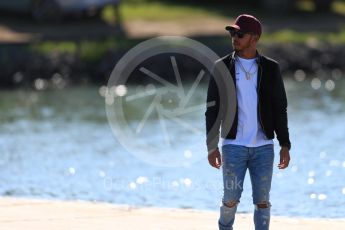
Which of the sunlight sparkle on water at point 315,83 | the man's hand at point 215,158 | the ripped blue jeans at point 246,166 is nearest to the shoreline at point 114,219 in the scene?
the ripped blue jeans at point 246,166

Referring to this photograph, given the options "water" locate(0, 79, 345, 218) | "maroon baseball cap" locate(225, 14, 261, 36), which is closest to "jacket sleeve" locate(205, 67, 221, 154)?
"maroon baseball cap" locate(225, 14, 261, 36)

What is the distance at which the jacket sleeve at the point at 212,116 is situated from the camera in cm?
815

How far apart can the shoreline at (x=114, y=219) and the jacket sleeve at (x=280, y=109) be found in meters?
1.43

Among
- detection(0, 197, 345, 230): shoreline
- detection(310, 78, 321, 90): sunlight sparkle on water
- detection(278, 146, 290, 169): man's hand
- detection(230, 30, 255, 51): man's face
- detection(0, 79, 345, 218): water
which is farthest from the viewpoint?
detection(310, 78, 321, 90): sunlight sparkle on water

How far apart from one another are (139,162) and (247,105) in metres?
9.63

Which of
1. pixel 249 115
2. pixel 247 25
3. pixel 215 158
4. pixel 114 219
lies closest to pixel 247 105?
pixel 249 115

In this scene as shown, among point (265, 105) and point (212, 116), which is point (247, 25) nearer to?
point (265, 105)

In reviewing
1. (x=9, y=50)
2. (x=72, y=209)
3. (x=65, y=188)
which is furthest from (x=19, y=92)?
(x=72, y=209)

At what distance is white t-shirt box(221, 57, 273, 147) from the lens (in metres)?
8.15

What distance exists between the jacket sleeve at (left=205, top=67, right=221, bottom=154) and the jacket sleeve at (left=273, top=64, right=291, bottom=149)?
1.37 ft

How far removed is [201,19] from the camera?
3997cm

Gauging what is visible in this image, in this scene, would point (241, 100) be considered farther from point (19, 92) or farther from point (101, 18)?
point (101, 18)

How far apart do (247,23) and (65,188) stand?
681 cm

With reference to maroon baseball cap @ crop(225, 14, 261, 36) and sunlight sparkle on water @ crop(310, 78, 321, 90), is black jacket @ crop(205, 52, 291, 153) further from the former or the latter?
sunlight sparkle on water @ crop(310, 78, 321, 90)
